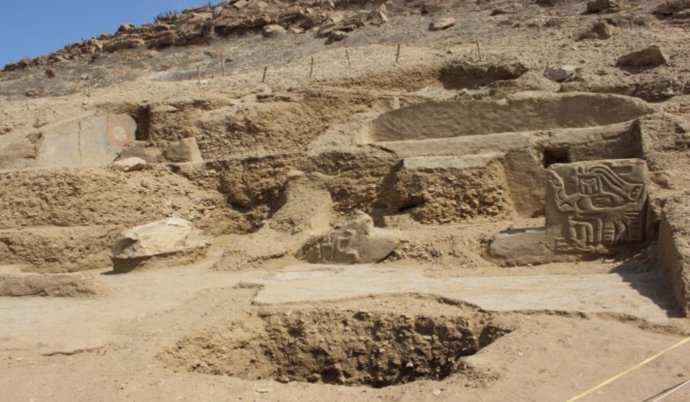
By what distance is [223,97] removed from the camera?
1400cm

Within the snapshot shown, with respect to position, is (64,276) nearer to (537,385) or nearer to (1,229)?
(1,229)

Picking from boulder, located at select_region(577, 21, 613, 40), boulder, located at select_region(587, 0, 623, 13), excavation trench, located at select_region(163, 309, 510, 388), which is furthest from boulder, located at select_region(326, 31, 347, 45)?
excavation trench, located at select_region(163, 309, 510, 388)

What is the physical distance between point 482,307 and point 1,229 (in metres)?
7.84

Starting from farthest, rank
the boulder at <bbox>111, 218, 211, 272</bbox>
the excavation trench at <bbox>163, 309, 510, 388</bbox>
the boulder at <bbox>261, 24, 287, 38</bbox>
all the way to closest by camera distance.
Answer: the boulder at <bbox>261, 24, 287, 38</bbox> < the boulder at <bbox>111, 218, 211, 272</bbox> < the excavation trench at <bbox>163, 309, 510, 388</bbox>

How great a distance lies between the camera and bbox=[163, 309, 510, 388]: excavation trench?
5164 millimetres

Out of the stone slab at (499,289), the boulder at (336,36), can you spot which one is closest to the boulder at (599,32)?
the boulder at (336,36)

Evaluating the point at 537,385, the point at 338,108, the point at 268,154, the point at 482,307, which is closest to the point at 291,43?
the point at 338,108

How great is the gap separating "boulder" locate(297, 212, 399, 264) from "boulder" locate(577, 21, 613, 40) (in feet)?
30.0

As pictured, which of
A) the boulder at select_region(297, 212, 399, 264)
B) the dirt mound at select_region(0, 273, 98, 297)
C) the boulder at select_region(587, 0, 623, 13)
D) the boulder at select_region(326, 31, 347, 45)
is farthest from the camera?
the boulder at select_region(326, 31, 347, 45)

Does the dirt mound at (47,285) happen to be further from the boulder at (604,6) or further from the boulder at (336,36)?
the boulder at (336,36)

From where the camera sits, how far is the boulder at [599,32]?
14812mm

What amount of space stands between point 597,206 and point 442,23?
14.2 m

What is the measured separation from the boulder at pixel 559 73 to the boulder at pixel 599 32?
2624mm

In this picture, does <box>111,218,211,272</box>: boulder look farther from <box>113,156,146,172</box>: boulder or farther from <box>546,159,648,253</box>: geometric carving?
<box>546,159,648,253</box>: geometric carving
